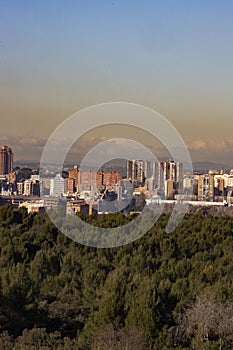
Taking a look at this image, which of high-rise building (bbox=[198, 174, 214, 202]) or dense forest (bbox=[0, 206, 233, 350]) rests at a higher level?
high-rise building (bbox=[198, 174, 214, 202])

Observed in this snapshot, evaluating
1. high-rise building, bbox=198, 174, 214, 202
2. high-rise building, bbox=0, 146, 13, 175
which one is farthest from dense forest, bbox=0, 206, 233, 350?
high-rise building, bbox=198, 174, 214, 202

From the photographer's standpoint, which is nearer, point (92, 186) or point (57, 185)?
point (57, 185)

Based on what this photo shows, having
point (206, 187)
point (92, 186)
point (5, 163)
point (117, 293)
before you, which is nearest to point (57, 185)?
point (92, 186)

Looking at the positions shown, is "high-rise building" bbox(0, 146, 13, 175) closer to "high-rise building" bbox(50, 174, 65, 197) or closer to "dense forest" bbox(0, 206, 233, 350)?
"high-rise building" bbox(50, 174, 65, 197)

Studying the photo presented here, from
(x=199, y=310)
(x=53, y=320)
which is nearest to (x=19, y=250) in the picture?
(x=53, y=320)

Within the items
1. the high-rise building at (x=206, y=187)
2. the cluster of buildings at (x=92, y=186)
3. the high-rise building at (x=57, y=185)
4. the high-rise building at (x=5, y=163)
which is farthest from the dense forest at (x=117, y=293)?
the high-rise building at (x=206, y=187)

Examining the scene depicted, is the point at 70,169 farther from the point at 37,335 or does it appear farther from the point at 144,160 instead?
the point at 37,335

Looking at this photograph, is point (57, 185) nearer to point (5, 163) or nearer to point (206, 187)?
point (5, 163)
